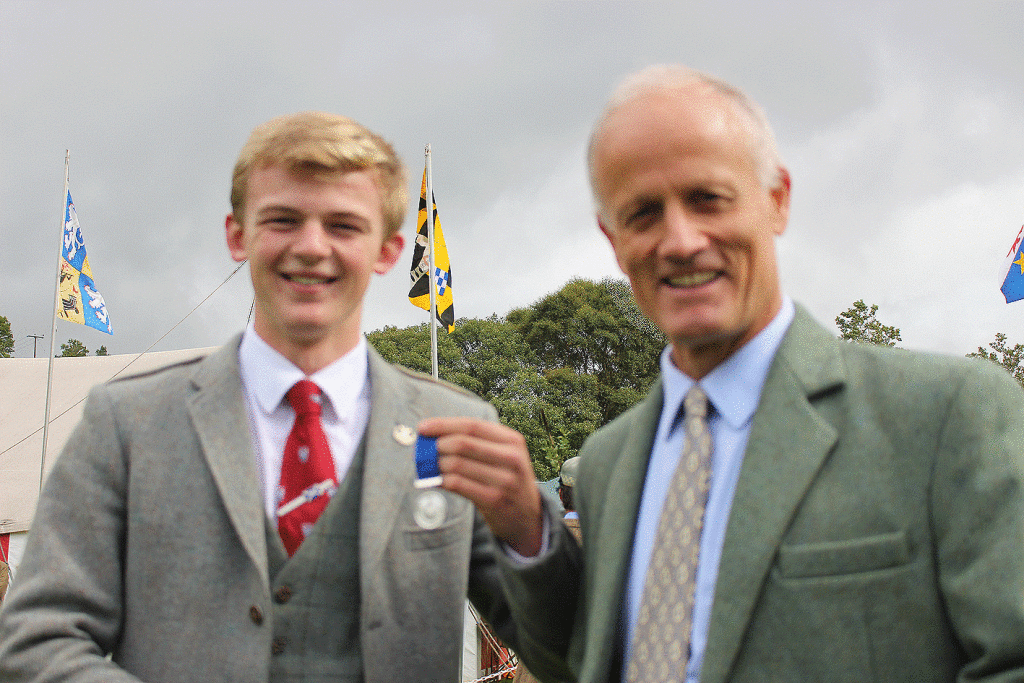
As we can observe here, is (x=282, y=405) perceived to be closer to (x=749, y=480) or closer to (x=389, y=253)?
(x=389, y=253)

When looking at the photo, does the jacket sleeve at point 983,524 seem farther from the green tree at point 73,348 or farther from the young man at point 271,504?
the green tree at point 73,348

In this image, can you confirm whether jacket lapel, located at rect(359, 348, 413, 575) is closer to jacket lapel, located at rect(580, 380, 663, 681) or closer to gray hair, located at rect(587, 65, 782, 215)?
jacket lapel, located at rect(580, 380, 663, 681)

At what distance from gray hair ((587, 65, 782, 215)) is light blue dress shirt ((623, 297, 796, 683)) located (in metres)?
0.34

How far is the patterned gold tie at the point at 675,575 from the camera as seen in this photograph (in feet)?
5.20

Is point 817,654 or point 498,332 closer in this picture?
point 817,654

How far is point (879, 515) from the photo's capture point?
1409 millimetres

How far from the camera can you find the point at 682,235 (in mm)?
1689

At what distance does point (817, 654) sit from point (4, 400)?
19.5 m

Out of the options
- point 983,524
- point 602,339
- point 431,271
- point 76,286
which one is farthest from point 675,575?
point 602,339

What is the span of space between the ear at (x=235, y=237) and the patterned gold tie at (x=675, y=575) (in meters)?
1.36

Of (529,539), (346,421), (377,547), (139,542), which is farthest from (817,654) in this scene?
(139,542)

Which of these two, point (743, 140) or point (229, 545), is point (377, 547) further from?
point (743, 140)

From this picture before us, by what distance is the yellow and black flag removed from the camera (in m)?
12.9

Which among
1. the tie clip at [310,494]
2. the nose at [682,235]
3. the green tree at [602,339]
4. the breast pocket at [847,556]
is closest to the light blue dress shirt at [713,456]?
the breast pocket at [847,556]
